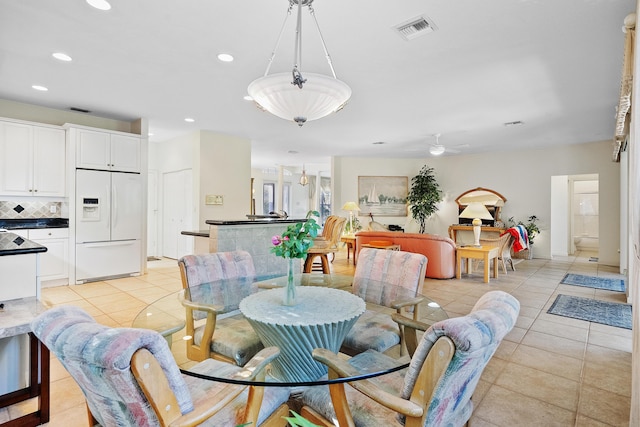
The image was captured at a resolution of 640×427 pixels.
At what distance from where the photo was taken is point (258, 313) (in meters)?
1.53

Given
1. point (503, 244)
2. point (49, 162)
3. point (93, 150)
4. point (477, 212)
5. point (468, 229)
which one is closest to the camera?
point (49, 162)

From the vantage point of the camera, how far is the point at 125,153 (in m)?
5.15

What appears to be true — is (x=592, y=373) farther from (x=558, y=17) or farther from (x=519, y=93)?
(x=519, y=93)

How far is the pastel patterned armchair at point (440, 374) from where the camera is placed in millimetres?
898

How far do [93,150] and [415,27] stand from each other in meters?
4.77

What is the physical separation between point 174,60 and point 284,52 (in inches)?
43.8

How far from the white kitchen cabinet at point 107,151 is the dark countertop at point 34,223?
2.82 feet

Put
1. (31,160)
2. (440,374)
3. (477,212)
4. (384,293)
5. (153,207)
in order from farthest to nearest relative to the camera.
→ 1. (153,207)
2. (477,212)
3. (31,160)
4. (384,293)
5. (440,374)

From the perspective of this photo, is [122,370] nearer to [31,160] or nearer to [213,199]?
[31,160]

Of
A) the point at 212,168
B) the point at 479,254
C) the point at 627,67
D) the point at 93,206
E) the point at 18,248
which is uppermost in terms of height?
the point at 627,67

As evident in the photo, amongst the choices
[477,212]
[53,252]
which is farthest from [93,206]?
[477,212]

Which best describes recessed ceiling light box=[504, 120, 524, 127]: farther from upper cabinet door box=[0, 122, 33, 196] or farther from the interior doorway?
upper cabinet door box=[0, 122, 33, 196]

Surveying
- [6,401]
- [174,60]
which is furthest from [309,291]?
[174,60]

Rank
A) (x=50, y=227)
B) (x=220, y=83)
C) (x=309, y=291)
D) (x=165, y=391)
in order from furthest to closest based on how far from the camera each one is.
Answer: (x=50, y=227)
(x=220, y=83)
(x=309, y=291)
(x=165, y=391)
